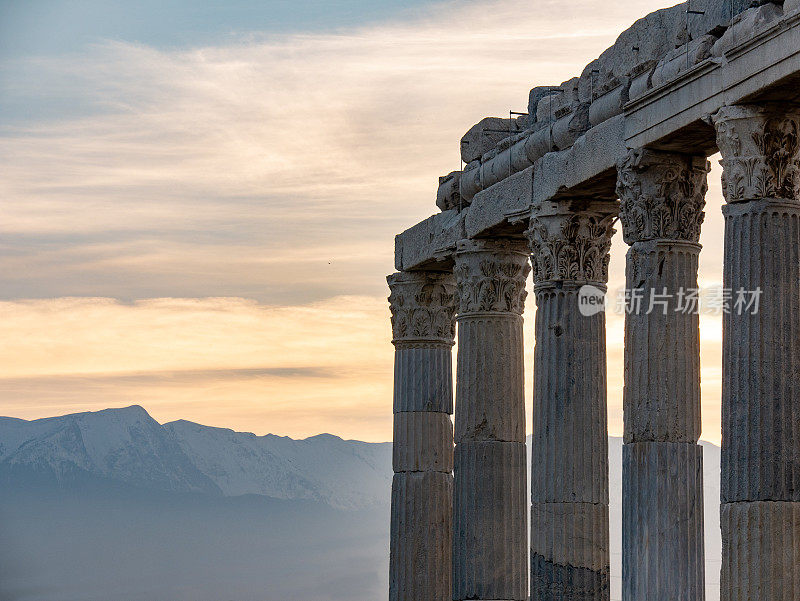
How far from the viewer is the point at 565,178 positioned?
36406 mm

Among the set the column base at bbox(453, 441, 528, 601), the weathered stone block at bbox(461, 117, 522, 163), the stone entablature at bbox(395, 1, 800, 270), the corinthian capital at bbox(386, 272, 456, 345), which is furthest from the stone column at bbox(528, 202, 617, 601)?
the corinthian capital at bbox(386, 272, 456, 345)

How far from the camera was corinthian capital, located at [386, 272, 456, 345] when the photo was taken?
155 feet

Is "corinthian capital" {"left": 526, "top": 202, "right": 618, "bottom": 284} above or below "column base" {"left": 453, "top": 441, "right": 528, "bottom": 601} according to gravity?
above

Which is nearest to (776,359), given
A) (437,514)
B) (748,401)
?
(748,401)

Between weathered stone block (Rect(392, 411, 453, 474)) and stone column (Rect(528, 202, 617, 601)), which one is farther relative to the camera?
weathered stone block (Rect(392, 411, 453, 474))

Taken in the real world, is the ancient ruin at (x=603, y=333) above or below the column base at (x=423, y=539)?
above

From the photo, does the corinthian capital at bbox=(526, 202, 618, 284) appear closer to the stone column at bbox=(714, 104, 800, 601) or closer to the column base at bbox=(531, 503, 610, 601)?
the column base at bbox=(531, 503, 610, 601)

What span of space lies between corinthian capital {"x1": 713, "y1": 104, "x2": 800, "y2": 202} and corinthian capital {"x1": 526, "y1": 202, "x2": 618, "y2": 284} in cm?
799

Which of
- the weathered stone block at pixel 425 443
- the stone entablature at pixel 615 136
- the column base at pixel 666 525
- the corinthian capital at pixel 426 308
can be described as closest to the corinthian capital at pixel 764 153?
the stone entablature at pixel 615 136

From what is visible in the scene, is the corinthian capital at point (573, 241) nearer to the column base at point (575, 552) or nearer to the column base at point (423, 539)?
the column base at point (575, 552)

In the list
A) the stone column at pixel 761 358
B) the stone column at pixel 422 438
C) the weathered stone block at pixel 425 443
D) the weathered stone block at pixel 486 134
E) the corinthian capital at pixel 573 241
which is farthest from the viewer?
the weathered stone block at pixel 425 443

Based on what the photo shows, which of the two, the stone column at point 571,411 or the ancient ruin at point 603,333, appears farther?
the stone column at point 571,411

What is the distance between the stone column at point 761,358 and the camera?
28219 mm

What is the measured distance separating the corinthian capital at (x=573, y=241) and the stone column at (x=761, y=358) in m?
7.84
